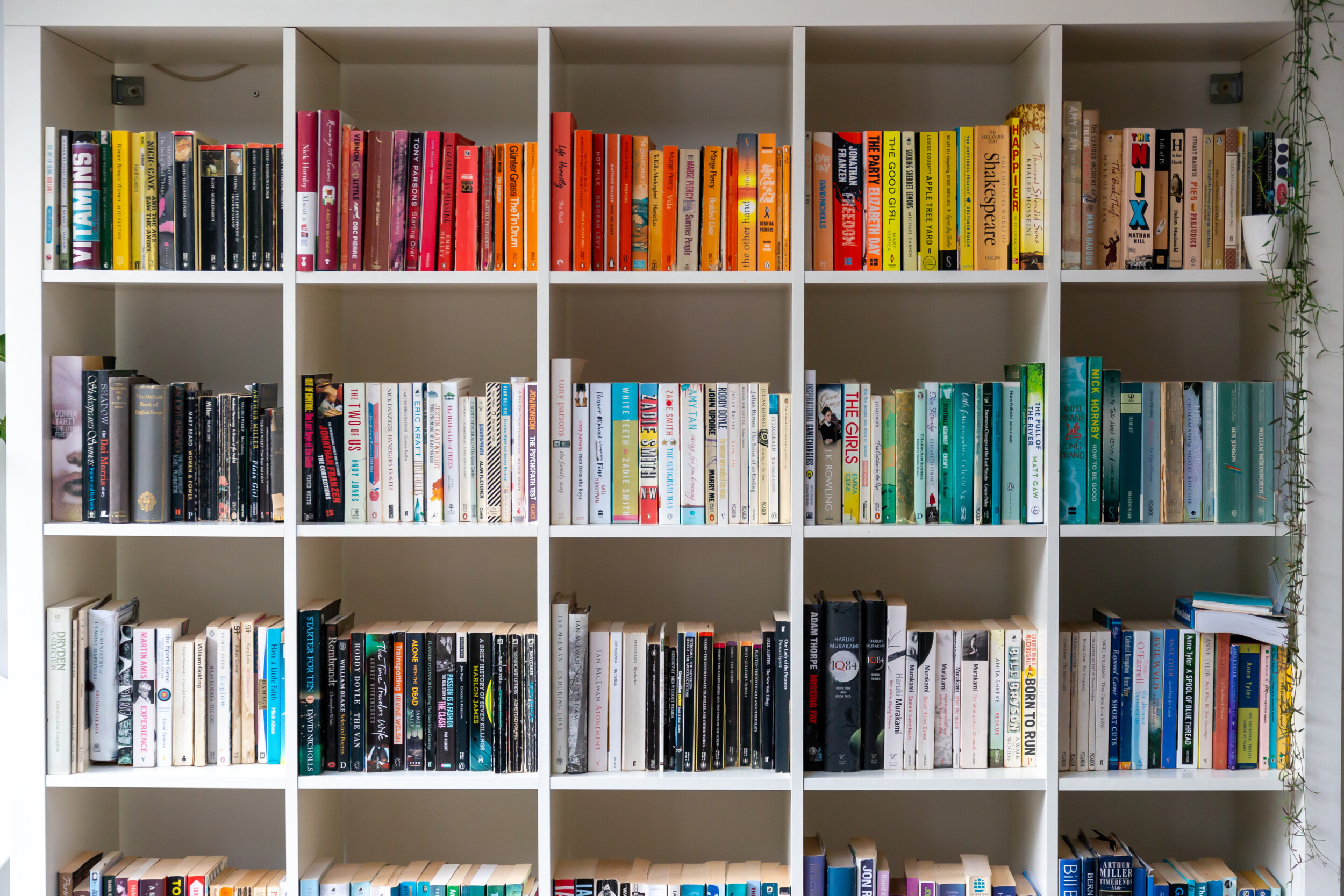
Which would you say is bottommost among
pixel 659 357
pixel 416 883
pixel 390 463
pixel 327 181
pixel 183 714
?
pixel 416 883

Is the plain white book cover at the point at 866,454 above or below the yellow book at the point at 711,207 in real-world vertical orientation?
below

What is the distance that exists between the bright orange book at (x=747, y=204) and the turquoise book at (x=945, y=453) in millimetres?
410

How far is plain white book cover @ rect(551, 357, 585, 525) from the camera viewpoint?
5.33 ft

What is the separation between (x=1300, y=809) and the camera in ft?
5.36

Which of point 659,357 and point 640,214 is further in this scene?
point 659,357

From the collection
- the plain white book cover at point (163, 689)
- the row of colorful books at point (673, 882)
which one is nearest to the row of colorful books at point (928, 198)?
the row of colorful books at point (673, 882)

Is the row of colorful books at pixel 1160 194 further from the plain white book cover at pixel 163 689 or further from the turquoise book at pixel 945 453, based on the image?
the plain white book cover at pixel 163 689

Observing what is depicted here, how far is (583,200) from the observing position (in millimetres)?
1627

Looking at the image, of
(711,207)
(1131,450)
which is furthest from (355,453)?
(1131,450)

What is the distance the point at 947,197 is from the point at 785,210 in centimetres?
29

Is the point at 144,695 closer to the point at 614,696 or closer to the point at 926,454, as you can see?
the point at 614,696

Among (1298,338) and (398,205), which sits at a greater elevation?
(398,205)

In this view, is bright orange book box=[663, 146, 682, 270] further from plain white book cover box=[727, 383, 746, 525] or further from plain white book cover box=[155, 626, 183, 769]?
plain white book cover box=[155, 626, 183, 769]

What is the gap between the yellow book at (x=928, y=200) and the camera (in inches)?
64.6
